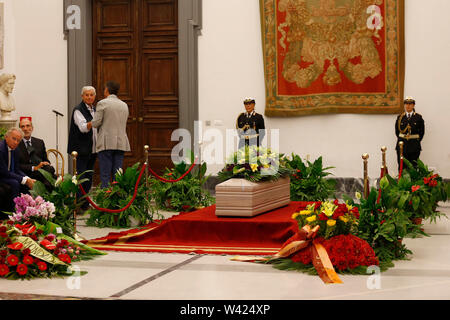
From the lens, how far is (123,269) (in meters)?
5.70

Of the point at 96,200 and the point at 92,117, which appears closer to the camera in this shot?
the point at 96,200

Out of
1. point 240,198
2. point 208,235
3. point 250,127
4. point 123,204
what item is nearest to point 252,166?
point 240,198

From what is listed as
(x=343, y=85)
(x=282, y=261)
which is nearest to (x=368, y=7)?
(x=343, y=85)

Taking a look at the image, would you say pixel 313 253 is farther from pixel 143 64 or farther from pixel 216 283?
pixel 143 64

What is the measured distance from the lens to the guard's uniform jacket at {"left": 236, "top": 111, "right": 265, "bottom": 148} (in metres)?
12.0

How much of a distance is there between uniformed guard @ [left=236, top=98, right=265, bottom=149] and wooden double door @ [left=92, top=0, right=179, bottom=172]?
1.41 meters

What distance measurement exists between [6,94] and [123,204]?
4.95 meters

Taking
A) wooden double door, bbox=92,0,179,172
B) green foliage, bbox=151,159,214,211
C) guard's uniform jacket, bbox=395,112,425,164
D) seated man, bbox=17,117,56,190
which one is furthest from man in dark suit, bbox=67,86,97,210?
guard's uniform jacket, bbox=395,112,425,164

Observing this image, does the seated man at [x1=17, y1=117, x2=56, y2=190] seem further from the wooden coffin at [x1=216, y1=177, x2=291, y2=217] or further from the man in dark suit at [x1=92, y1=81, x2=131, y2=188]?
the wooden coffin at [x1=216, y1=177, x2=291, y2=217]

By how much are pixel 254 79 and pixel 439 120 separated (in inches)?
125

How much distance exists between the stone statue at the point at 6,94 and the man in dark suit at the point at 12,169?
445cm

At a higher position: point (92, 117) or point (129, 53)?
point (129, 53)

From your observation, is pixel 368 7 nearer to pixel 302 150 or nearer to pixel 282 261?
pixel 302 150

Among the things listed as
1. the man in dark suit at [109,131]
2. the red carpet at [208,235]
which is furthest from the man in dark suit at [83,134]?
the red carpet at [208,235]
